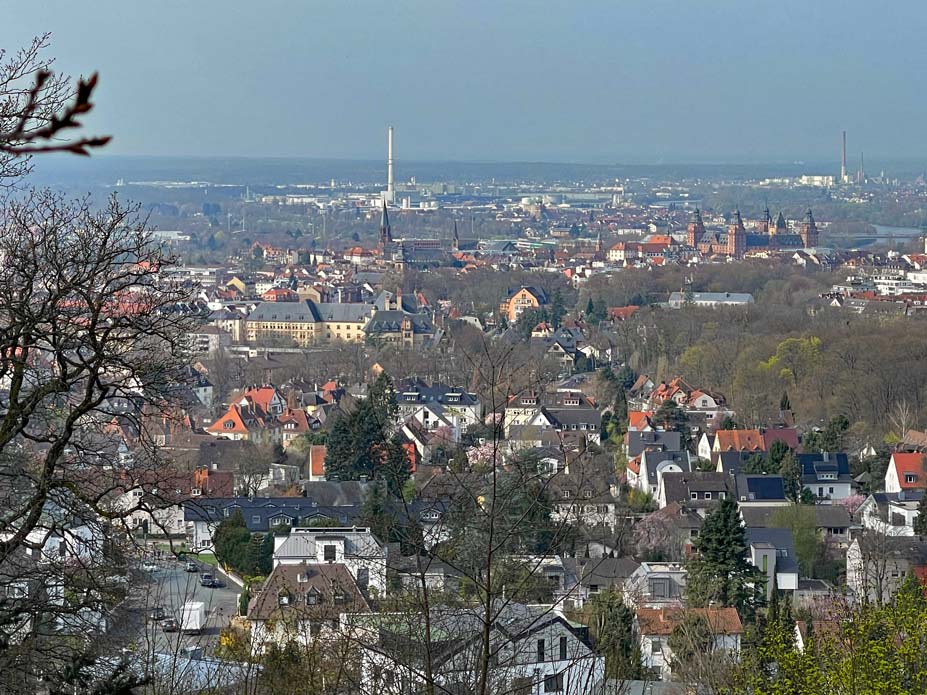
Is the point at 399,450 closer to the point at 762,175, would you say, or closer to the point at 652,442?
the point at 652,442

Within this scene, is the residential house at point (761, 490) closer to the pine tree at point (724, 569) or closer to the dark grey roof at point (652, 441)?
the dark grey roof at point (652, 441)

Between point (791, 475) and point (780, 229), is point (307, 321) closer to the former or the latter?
point (791, 475)

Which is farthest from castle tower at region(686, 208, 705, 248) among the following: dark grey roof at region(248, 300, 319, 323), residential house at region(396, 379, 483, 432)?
residential house at region(396, 379, 483, 432)

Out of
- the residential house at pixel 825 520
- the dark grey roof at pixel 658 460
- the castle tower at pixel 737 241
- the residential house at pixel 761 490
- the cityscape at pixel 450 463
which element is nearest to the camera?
the cityscape at pixel 450 463

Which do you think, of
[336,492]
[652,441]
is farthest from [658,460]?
[336,492]

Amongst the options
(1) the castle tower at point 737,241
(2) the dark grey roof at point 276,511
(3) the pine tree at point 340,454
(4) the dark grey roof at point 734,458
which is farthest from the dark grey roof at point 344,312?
(1) the castle tower at point 737,241

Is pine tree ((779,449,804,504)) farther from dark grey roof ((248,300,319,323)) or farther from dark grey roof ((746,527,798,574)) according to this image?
dark grey roof ((248,300,319,323))
